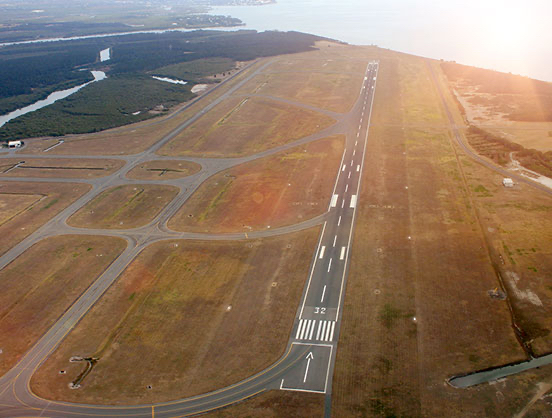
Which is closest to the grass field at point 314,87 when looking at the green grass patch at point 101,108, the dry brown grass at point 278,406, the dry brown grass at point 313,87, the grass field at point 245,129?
the dry brown grass at point 313,87

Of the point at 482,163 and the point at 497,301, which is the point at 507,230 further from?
the point at 482,163

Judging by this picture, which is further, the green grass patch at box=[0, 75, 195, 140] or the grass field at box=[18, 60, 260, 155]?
the green grass patch at box=[0, 75, 195, 140]

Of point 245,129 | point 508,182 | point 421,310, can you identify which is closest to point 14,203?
point 245,129

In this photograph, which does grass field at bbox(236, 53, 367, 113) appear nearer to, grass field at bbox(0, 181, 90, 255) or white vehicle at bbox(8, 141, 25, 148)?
white vehicle at bbox(8, 141, 25, 148)

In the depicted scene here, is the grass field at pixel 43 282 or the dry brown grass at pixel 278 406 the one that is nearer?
the dry brown grass at pixel 278 406

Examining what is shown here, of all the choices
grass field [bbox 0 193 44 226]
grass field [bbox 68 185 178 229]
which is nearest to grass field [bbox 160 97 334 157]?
grass field [bbox 68 185 178 229]

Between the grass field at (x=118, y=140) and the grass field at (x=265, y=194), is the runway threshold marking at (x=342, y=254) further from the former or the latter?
the grass field at (x=118, y=140)
